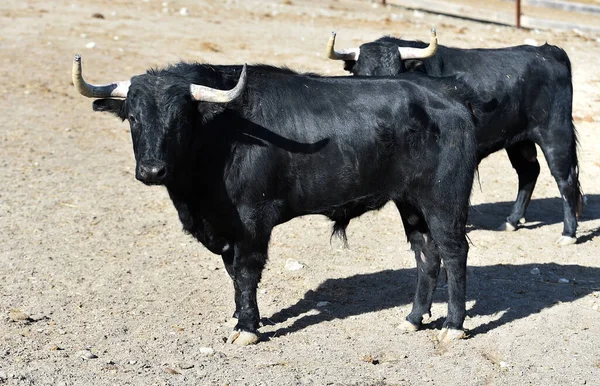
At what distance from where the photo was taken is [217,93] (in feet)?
21.6

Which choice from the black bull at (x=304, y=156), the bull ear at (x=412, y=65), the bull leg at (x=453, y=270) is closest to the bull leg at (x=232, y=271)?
the black bull at (x=304, y=156)

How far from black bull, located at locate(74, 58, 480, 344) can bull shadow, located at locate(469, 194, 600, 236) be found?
3301mm

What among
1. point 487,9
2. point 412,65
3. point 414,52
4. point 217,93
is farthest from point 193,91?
point 487,9

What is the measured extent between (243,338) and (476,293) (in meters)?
2.28

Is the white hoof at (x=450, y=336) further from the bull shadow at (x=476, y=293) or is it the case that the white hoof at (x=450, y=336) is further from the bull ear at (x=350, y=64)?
the bull ear at (x=350, y=64)

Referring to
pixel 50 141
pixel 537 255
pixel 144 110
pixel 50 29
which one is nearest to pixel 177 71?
pixel 144 110

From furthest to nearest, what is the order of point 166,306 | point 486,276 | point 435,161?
A: point 486,276 → point 166,306 → point 435,161

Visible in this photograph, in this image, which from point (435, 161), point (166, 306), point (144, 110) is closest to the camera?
point (144, 110)

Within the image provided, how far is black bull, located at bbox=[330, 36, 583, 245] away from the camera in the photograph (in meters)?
9.83

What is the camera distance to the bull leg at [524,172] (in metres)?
10.4

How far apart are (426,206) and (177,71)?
6.73 feet

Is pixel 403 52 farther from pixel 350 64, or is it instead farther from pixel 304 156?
pixel 304 156

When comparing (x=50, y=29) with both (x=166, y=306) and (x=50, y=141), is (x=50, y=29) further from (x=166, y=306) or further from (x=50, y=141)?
(x=166, y=306)

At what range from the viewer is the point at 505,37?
64.4 ft
